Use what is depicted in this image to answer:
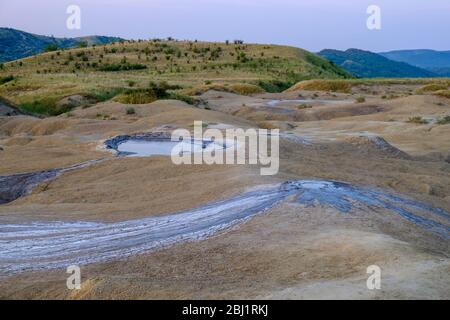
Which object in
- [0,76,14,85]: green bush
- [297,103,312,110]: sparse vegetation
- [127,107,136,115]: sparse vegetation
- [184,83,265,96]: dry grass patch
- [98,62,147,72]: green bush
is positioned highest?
[98,62,147,72]: green bush

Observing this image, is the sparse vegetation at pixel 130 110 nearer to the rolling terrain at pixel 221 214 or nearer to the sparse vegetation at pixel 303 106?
the rolling terrain at pixel 221 214

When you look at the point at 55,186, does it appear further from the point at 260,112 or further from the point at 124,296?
the point at 260,112

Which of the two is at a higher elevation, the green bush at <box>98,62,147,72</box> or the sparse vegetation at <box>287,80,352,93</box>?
the green bush at <box>98,62,147,72</box>

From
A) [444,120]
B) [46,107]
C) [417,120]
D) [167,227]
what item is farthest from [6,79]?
[167,227]

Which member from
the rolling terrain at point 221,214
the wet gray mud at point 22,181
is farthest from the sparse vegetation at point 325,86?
the wet gray mud at point 22,181

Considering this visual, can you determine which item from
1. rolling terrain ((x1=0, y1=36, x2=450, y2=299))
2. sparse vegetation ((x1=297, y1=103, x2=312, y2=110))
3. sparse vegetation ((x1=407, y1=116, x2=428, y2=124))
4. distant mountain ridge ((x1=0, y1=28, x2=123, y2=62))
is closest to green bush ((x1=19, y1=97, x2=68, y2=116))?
rolling terrain ((x1=0, y1=36, x2=450, y2=299))

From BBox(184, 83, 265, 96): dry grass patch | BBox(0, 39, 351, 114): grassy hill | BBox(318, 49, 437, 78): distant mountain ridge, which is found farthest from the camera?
BBox(318, 49, 437, 78): distant mountain ridge

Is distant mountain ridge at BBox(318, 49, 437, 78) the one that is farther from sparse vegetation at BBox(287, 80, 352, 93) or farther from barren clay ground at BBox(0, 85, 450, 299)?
barren clay ground at BBox(0, 85, 450, 299)

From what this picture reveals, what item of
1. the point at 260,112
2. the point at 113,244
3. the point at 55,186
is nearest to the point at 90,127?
the point at 55,186
